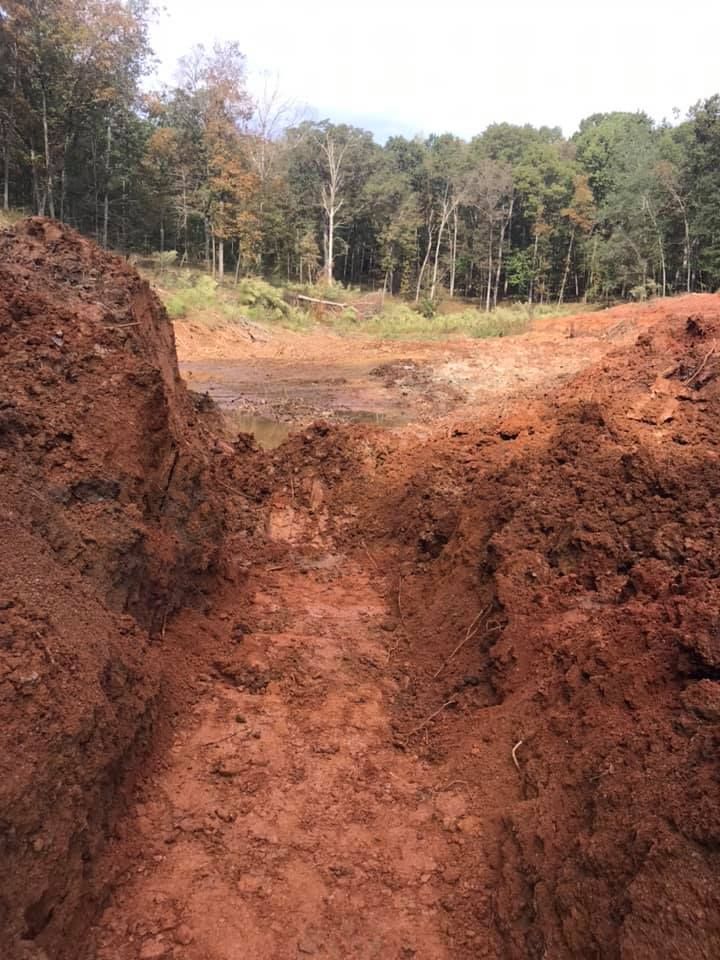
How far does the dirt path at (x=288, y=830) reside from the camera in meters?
2.89

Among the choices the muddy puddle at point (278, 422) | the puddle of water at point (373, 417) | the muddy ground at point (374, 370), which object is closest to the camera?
the muddy puddle at point (278, 422)

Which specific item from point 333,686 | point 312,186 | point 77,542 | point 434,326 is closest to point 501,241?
point 312,186

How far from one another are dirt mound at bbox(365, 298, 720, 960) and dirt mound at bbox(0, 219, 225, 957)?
1.86 meters

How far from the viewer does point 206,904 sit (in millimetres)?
2992

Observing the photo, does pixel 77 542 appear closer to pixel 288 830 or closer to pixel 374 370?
pixel 288 830

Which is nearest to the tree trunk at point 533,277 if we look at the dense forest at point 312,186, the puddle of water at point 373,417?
the dense forest at point 312,186

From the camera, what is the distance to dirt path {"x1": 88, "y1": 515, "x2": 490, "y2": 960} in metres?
2.89

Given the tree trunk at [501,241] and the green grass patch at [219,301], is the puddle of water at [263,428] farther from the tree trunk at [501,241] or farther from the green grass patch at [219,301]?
the tree trunk at [501,241]

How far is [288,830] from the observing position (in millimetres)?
3479

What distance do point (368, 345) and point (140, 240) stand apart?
21.6 meters

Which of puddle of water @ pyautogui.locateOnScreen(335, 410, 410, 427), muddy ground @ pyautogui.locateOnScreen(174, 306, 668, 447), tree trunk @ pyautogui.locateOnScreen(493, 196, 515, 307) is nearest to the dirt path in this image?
muddy ground @ pyautogui.locateOnScreen(174, 306, 668, 447)

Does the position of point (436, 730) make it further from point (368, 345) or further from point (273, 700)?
point (368, 345)

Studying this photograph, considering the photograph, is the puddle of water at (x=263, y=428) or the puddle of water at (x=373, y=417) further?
the puddle of water at (x=373, y=417)

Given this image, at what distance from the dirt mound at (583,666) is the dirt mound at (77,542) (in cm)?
186
